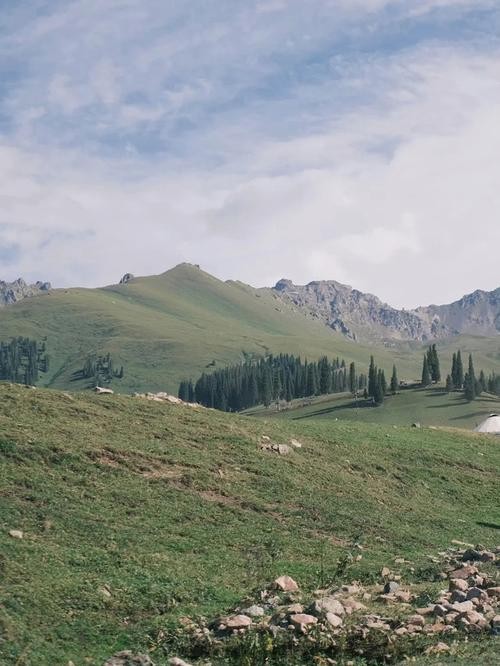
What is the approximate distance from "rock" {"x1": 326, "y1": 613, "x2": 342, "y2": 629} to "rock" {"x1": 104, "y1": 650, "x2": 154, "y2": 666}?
4219 mm

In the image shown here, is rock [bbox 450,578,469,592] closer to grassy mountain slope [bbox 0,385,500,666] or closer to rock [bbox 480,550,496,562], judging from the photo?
grassy mountain slope [bbox 0,385,500,666]

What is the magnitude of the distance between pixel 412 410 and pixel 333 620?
144206 mm

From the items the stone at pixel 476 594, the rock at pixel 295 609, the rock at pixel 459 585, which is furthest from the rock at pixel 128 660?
the rock at pixel 459 585

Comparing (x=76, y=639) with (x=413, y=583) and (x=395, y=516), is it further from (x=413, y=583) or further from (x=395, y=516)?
(x=395, y=516)

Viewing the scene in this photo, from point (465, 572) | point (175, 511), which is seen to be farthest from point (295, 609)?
point (175, 511)

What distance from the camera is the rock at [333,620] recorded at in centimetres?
1683

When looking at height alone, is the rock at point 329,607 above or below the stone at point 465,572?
above

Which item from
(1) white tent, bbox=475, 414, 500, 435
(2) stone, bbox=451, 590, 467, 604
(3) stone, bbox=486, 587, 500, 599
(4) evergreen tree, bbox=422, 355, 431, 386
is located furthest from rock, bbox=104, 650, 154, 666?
(4) evergreen tree, bbox=422, 355, 431, 386

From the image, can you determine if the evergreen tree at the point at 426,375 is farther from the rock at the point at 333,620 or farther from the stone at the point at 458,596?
the rock at the point at 333,620

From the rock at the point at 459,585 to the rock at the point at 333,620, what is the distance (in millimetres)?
4719

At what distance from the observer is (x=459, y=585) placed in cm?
2044

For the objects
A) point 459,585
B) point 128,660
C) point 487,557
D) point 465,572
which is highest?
point 459,585

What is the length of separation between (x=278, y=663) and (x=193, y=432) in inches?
813

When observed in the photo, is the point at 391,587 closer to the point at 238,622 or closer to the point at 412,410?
the point at 238,622
